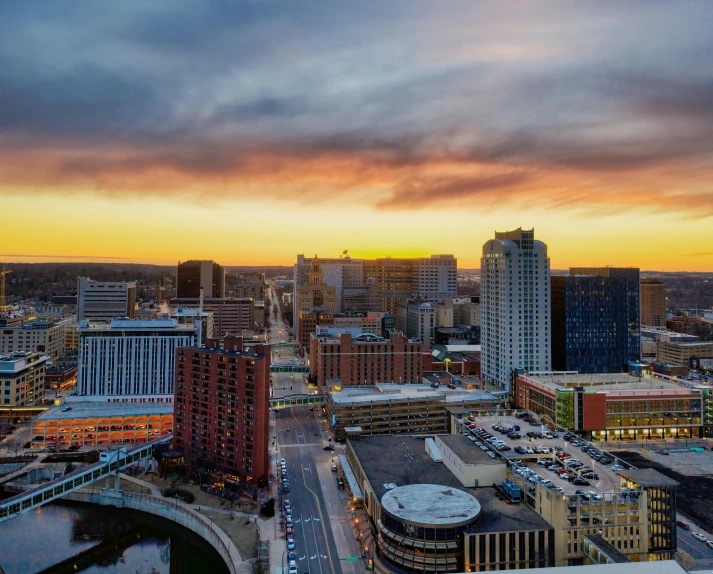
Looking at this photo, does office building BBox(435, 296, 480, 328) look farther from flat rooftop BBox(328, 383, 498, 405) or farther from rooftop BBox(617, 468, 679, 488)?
rooftop BBox(617, 468, 679, 488)

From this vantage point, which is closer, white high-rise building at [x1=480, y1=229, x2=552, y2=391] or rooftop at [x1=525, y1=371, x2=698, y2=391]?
rooftop at [x1=525, y1=371, x2=698, y2=391]

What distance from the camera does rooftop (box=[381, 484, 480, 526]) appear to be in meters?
39.1

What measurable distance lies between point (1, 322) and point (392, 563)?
12366cm

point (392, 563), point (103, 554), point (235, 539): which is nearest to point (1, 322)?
point (103, 554)

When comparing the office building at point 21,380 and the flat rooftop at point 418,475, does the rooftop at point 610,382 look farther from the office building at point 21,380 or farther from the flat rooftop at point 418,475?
the office building at point 21,380

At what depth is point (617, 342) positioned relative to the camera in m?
99.2

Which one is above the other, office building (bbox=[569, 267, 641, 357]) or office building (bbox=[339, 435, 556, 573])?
office building (bbox=[569, 267, 641, 357])

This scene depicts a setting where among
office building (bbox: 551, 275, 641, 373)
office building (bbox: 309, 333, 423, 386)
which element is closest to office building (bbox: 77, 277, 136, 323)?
office building (bbox: 309, 333, 423, 386)

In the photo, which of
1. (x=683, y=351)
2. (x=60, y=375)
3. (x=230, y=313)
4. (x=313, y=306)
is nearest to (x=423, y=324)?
(x=313, y=306)

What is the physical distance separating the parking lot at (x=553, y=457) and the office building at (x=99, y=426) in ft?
129

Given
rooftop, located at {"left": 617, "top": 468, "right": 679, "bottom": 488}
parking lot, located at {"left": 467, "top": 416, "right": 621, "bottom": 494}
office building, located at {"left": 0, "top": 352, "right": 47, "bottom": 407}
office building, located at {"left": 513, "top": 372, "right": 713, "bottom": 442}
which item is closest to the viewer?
rooftop, located at {"left": 617, "top": 468, "right": 679, "bottom": 488}

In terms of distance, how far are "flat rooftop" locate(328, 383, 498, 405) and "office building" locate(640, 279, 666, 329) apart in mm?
107663

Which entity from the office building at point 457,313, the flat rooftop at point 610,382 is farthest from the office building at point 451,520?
the office building at point 457,313

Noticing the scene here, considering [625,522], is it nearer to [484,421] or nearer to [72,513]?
[484,421]
